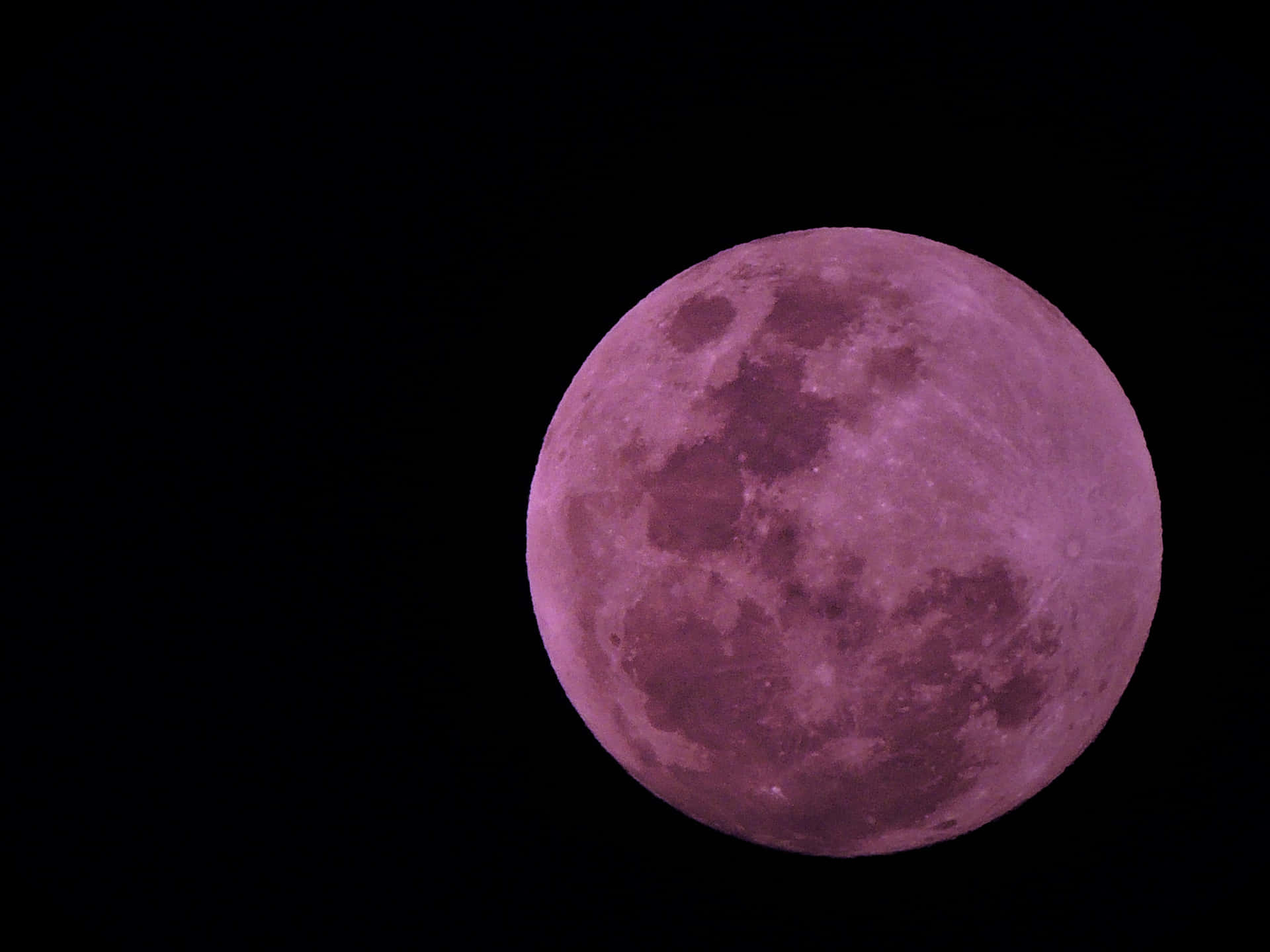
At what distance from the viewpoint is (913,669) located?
10.2 feet

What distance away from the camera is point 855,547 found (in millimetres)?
3025

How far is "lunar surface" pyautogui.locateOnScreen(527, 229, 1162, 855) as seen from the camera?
3061mm

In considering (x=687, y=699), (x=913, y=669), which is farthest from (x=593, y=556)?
(x=913, y=669)

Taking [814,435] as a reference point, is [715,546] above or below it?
below

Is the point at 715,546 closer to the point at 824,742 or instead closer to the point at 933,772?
the point at 824,742

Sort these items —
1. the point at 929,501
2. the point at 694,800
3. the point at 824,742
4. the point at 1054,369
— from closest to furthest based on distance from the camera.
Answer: the point at 929,501
the point at 824,742
the point at 1054,369
the point at 694,800

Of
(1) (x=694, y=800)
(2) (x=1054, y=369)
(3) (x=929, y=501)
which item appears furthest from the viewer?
(1) (x=694, y=800)

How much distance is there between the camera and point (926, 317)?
11.0 feet

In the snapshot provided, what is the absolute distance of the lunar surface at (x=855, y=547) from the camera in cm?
306

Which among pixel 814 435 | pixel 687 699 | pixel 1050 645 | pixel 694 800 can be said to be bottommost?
pixel 694 800

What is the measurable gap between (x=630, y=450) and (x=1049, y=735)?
2008 mm

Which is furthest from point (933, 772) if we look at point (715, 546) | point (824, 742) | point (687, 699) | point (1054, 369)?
point (1054, 369)

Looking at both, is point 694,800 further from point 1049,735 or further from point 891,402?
point 891,402

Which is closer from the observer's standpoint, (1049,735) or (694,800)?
(1049,735)
